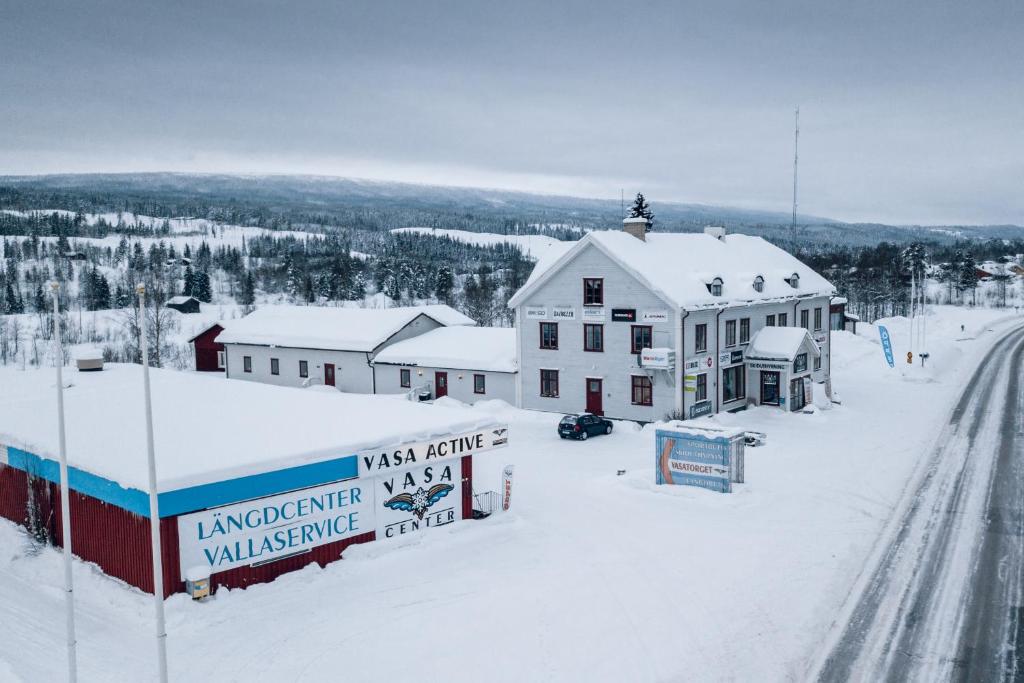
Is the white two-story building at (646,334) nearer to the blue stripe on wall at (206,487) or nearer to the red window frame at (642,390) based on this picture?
the red window frame at (642,390)

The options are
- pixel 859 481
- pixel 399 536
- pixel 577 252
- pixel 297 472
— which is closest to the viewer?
pixel 297 472

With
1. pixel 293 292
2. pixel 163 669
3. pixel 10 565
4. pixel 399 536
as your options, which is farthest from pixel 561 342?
pixel 293 292

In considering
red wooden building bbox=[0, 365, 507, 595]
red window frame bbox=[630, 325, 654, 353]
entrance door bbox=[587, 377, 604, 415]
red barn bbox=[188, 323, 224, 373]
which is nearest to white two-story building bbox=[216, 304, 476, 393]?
red barn bbox=[188, 323, 224, 373]

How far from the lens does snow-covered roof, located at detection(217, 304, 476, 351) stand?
156 ft

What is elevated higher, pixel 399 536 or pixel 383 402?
pixel 383 402

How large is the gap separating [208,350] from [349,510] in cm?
4179

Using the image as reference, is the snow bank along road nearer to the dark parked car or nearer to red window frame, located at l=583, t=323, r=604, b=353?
the dark parked car

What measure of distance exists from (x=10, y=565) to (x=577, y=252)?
27672mm

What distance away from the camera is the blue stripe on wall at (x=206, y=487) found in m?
16.7

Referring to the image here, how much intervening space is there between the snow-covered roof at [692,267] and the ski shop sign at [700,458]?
11.7 m

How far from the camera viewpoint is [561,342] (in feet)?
132

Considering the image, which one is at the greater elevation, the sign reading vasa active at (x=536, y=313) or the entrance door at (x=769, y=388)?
the sign reading vasa active at (x=536, y=313)

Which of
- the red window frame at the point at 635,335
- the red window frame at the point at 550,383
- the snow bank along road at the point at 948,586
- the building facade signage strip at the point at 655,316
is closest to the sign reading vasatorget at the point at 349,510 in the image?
the snow bank along road at the point at 948,586

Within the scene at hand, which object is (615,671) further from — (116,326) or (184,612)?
(116,326)
